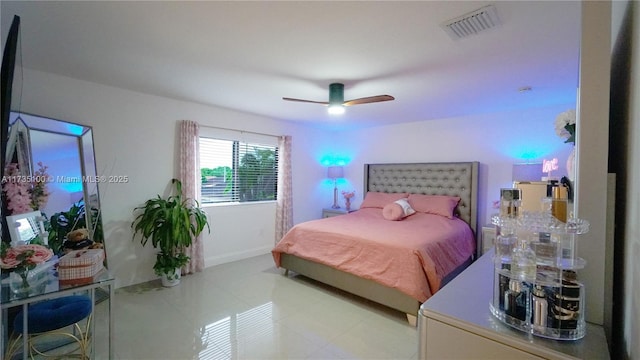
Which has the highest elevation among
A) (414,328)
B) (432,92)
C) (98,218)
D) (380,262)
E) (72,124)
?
(432,92)

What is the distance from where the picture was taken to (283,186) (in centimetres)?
455

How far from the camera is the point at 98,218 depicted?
278 centimetres

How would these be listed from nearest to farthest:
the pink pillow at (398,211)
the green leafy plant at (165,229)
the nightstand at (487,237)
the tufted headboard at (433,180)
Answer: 1. the green leafy plant at (165,229)
2. the nightstand at (487,237)
3. the pink pillow at (398,211)
4. the tufted headboard at (433,180)

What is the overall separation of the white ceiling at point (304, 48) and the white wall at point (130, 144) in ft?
0.62

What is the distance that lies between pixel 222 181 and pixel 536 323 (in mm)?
3895

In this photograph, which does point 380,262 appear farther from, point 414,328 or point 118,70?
point 118,70

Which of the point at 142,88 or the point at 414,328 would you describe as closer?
the point at 414,328

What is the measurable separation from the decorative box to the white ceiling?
1.50 meters

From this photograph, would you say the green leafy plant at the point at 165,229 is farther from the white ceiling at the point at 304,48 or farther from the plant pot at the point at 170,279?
the white ceiling at the point at 304,48

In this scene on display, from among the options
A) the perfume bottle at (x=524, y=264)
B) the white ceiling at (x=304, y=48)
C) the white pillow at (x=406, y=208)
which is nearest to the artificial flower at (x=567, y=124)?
the white ceiling at (x=304, y=48)

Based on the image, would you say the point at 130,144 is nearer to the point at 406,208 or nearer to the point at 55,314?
the point at 55,314

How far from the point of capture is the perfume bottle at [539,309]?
79 cm

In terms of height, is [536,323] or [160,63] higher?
[160,63]

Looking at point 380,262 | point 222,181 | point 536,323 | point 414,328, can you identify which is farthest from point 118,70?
point 414,328
